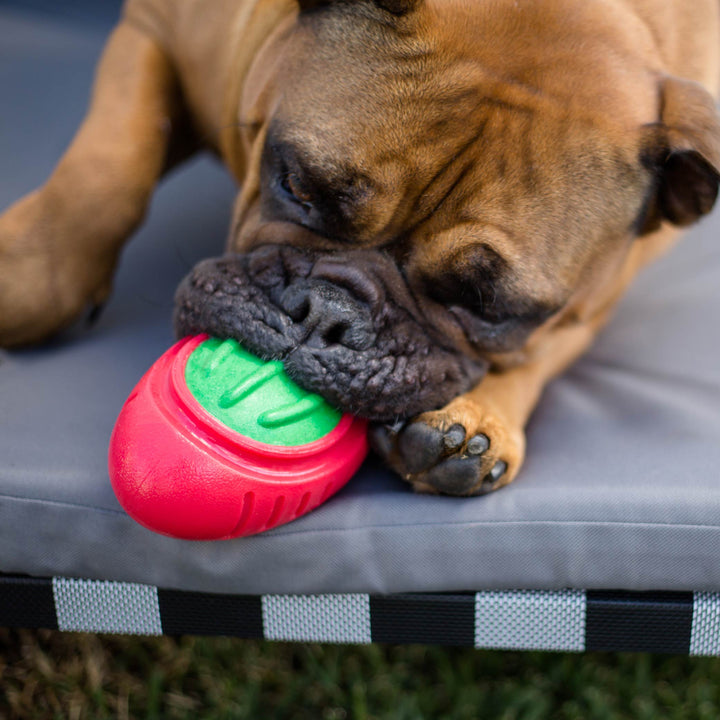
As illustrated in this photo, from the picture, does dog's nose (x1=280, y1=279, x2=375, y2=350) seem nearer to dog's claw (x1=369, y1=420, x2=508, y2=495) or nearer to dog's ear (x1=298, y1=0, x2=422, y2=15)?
dog's claw (x1=369, y1=420, x2=508, y2=495)

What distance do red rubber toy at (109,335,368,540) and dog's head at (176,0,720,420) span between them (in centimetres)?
5

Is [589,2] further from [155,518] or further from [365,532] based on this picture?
[155,518]

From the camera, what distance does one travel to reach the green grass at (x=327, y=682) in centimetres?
163

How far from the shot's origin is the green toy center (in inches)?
46.6

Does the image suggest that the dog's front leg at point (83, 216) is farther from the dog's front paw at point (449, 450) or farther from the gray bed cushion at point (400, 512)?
the dog's front paw at point (449, 450)

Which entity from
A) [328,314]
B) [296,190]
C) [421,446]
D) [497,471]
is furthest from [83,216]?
[497,471]

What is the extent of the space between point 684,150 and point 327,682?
1.29m

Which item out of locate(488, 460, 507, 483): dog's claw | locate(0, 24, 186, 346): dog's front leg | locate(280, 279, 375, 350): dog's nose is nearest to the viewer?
locate(280, 279, 375, 350): dog's nose

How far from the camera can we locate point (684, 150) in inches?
56.3

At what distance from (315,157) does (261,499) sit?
0.56m

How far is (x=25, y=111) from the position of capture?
9.24 feet

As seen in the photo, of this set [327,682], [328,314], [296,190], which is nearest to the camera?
[328,314]

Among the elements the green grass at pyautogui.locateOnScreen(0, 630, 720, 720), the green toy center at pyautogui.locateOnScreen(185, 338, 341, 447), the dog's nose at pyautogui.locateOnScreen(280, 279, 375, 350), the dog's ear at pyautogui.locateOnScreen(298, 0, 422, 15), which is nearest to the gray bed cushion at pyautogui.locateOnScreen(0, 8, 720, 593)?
the green toy center at pyautogui.locateOnScreen(185, 338, 341, 447)

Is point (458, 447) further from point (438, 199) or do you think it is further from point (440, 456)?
point (438, 199)
